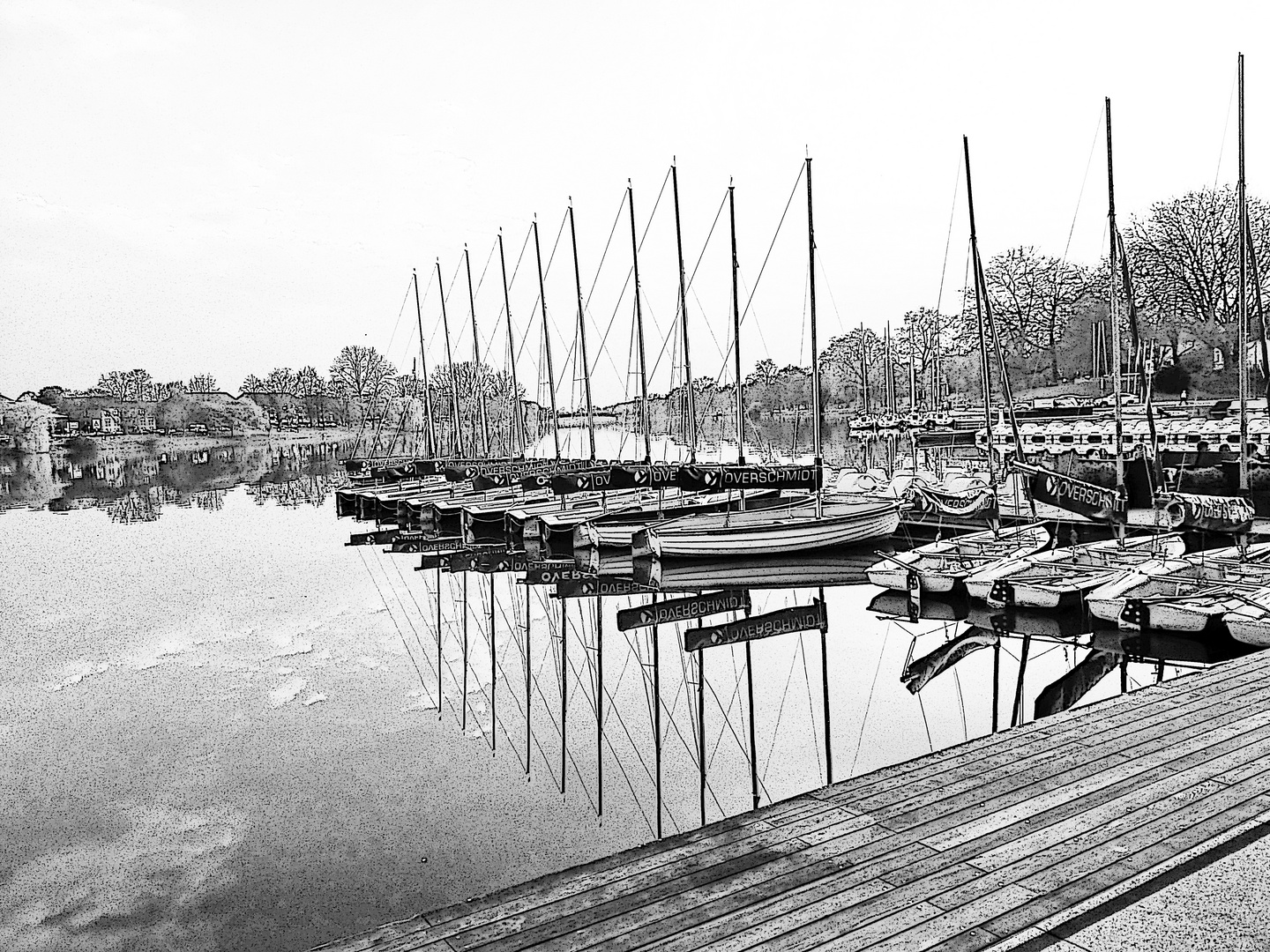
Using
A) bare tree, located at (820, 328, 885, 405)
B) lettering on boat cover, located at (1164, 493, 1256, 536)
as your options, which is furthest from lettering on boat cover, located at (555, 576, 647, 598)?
bare tree, located at (820, 328, 885, 405)

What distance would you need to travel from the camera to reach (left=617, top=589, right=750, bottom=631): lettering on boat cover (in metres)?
18.8

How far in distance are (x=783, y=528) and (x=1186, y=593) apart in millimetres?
11460

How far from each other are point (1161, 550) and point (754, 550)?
9.55 meters

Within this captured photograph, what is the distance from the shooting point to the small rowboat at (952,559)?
19.6m

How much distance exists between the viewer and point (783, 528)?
26438 mm

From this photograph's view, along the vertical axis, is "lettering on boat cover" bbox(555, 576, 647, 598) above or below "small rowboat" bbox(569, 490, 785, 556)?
below

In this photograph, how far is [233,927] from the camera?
7.33 meters

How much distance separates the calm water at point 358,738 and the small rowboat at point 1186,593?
3.27 feet

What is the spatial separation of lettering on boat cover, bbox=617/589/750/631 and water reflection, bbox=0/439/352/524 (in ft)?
97.4

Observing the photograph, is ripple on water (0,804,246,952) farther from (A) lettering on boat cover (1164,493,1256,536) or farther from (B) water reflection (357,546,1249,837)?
(A) lettering on boat cover (1164,493,1256,536)

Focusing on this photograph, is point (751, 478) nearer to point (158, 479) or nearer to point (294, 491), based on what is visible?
point (294, 491)

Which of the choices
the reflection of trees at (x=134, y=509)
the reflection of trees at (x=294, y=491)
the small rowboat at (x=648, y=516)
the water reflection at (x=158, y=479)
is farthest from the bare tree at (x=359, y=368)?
the small rowboat at (x=648, y=516)

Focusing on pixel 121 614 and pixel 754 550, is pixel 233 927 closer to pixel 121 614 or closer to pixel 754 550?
pixel 121 614

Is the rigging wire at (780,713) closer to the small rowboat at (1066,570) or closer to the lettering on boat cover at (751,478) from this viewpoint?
the small rowboat at (1066,570)
